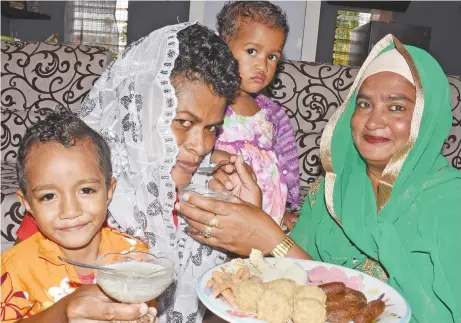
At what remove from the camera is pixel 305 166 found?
3.82 m

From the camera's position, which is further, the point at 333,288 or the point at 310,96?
the point at 310,96

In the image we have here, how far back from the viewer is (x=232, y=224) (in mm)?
1841

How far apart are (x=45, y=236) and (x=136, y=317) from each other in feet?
1.74

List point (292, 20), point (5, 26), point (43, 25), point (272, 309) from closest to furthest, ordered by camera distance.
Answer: point (272, 309)
point (292, 20)
point (5, 26)
point (43, 25)

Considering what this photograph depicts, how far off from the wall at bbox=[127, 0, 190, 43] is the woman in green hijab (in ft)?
26.4

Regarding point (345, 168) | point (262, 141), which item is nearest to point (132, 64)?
point (345, 168)

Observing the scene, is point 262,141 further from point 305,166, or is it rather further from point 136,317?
point 136,317

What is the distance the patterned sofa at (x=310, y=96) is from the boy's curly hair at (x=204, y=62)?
2111 mm

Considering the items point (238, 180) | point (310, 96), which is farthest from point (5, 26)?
point (238, 180)

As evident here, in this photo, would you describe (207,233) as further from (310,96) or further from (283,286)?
(310,96)

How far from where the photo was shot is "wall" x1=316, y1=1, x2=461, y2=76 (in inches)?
386

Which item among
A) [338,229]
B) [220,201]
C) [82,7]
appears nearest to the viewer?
[220,201]

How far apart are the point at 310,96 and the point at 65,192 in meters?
2.70

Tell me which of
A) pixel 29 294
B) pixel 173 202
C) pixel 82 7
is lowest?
pixel 29 294
